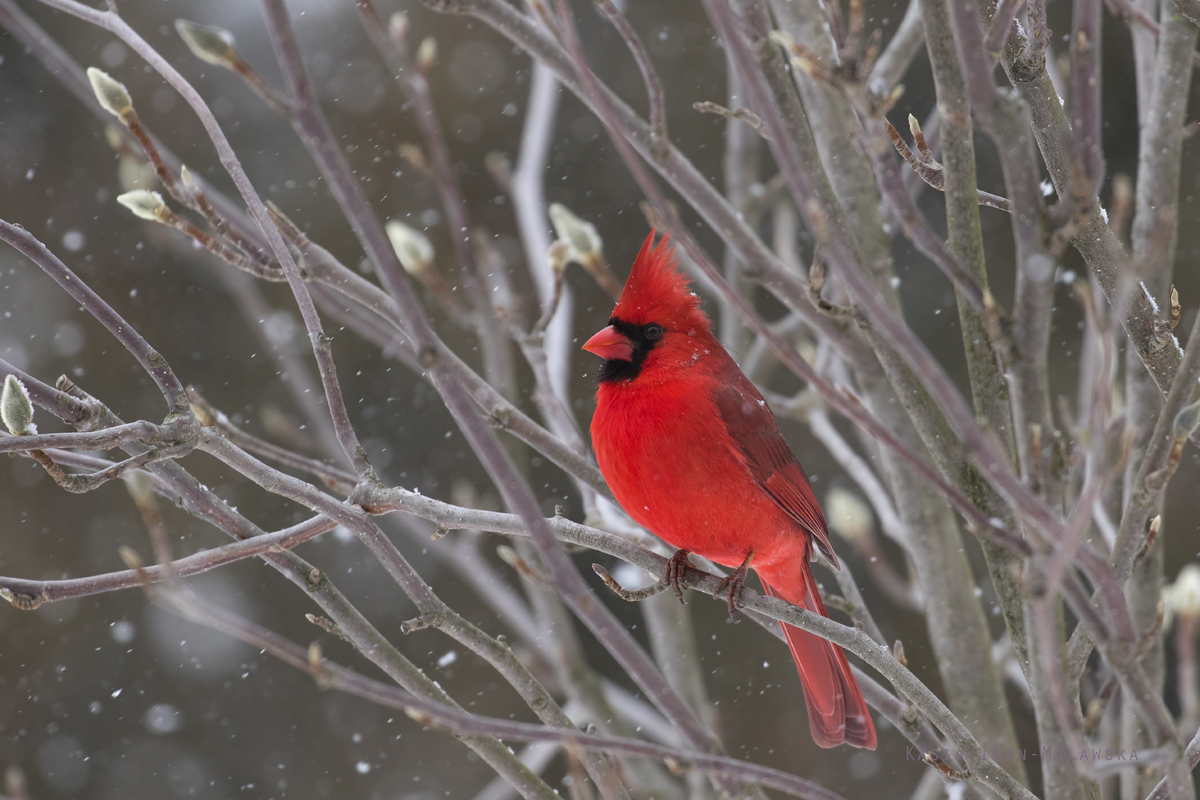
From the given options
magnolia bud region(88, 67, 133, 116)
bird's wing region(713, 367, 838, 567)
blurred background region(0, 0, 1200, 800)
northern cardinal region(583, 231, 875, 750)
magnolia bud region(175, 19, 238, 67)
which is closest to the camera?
magnolia bud region(175, 19, 238, 67)

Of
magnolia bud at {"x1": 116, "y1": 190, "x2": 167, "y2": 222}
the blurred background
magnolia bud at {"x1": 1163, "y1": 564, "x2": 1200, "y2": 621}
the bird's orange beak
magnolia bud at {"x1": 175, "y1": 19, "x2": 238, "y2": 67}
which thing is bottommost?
the blurred background

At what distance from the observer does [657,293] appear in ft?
Answer: 6.48

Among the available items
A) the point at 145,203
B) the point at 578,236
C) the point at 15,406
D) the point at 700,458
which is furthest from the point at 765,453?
the point at 15,406

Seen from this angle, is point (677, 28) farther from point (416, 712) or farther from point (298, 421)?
point (416, 712)

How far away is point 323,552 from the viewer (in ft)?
13.7

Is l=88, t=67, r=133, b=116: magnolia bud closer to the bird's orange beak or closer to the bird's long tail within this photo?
the bird's orange beak

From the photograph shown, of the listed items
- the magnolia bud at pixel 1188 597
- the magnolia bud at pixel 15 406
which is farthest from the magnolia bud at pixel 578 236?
the magnolia bud at pixel 1188 597

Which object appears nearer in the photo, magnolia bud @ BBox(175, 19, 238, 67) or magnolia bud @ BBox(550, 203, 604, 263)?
magnolia bud @ BBox(175, 19, 238, 67)

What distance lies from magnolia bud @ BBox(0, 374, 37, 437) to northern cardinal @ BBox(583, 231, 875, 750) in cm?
99

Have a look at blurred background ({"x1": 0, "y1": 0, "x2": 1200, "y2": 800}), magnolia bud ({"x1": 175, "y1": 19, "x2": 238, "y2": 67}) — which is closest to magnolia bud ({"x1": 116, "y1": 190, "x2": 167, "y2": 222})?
magnolia bud ({"x1": 175, "y1": 19, "x2": 238, "y2": 67})

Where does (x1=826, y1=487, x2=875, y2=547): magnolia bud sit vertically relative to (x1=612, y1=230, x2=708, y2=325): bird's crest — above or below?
below

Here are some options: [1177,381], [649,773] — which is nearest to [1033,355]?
[1177,381]

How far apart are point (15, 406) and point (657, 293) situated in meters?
1.18

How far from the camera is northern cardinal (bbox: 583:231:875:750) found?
1.82 metres
